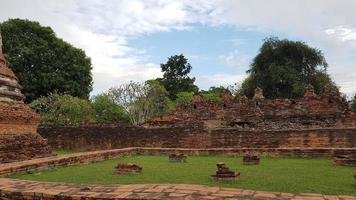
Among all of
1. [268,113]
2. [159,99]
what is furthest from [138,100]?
[268,113]

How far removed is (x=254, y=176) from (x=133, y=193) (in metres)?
2.79

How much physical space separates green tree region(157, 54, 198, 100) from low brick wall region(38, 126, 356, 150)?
24.8 metres

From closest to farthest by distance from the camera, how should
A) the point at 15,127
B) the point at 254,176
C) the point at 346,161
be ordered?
the point at 254,176, the point at 346,161, the point at 15,127

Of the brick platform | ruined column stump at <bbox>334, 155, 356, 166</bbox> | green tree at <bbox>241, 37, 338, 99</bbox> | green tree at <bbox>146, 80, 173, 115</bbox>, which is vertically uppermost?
green tree at <bbox>241, 37, 338, 99</bbox>

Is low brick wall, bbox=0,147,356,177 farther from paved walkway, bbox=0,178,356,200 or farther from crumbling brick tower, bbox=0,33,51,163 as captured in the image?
paved walkway, bbox=0,178,356,200

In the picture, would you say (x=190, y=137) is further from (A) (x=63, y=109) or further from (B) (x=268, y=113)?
(A) (x=63, y=109)

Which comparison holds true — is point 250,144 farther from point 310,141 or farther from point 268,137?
point 310,141

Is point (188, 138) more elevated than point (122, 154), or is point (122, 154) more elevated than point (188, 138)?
point (188, 138)

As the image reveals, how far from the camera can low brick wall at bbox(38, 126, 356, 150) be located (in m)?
12.2

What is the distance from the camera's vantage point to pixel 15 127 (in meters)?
9.72

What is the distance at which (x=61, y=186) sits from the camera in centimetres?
536

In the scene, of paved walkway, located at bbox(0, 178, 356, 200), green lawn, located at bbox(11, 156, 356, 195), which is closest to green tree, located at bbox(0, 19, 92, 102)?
green lawn, located at bbox(11, 156, 356, 195)

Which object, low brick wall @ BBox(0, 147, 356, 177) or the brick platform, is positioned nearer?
the brick platform

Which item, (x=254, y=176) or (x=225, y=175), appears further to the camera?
(x=254, y=176)
